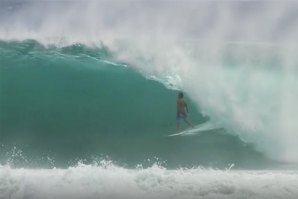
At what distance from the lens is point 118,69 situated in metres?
7.14

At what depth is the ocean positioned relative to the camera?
22.6 feet

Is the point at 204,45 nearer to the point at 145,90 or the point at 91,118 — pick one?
the point at 145,90

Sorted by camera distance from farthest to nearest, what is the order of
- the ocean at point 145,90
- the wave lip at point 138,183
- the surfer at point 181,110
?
the surfer at point 181,110 → the ocean at point 145,90 → the wave lip at point 138,183

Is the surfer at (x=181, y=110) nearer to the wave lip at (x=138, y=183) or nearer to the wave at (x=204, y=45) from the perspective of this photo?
the wave at (x=204, y=45)

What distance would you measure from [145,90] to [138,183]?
118cm

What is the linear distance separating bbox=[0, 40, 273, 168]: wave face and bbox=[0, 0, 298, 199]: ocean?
0.04ft

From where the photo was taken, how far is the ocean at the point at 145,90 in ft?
22.6

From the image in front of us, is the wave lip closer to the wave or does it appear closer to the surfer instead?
the wave

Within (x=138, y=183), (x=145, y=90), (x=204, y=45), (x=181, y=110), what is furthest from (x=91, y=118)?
(x=204, y=45)

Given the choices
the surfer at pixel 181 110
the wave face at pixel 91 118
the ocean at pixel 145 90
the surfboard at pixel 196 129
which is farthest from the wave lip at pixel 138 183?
the surfer at pixel 181 110

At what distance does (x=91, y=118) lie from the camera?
7.05 metres

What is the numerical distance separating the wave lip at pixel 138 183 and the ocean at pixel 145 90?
0.07ft

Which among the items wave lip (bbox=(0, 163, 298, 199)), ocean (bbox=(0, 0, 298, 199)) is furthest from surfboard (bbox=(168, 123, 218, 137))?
wave lip (bbox=(0, 163, 298, 199))

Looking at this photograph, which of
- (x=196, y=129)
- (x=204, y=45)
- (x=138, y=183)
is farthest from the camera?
(x=196, y=129)
